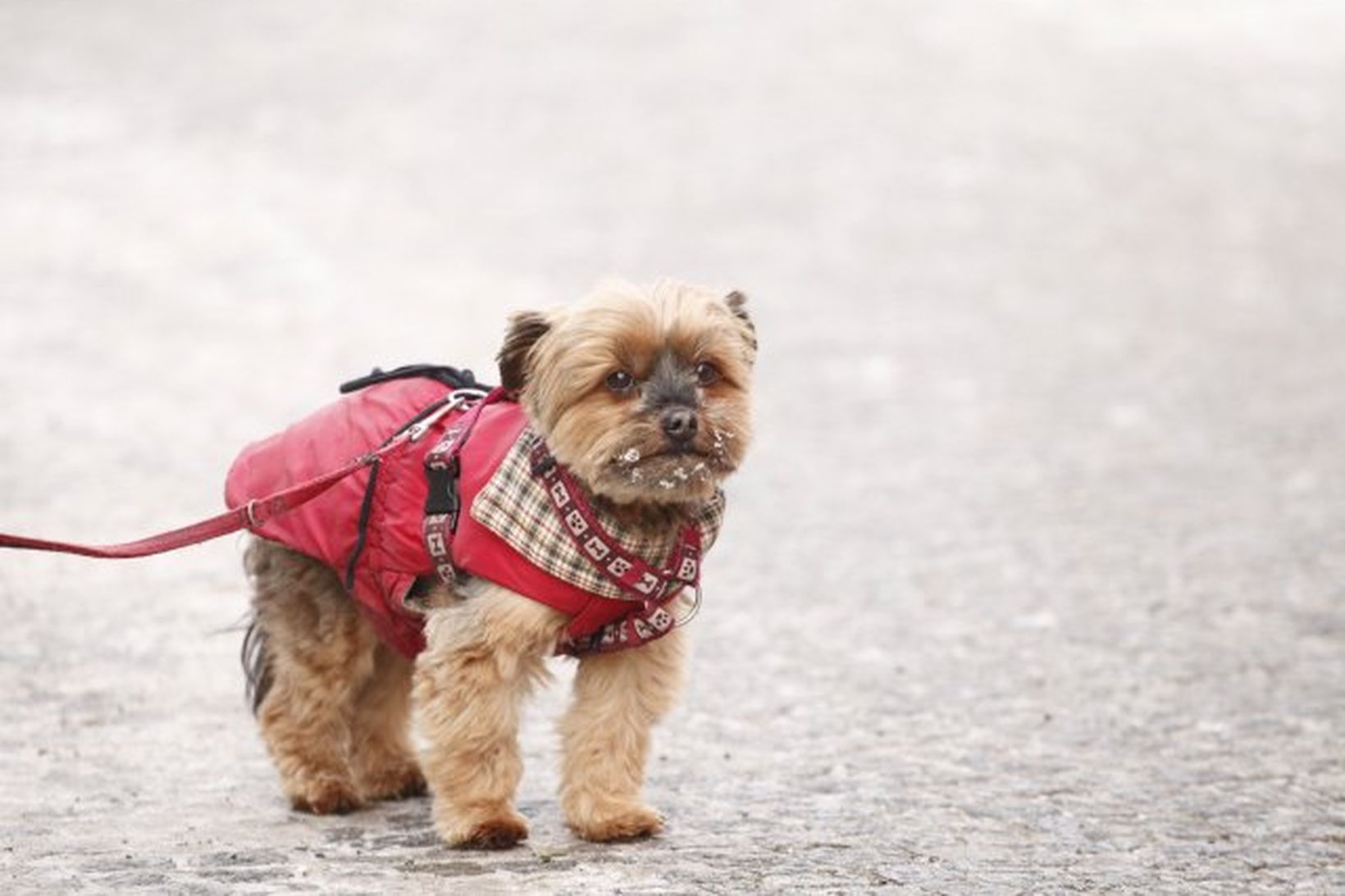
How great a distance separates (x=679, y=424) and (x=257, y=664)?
1.95 metres

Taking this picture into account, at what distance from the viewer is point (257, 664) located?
6.11 m

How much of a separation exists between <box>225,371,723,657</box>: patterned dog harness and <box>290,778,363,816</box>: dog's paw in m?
0.48

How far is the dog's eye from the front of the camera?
4988 millimetres

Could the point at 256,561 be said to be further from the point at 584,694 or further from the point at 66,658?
the point at 66,658

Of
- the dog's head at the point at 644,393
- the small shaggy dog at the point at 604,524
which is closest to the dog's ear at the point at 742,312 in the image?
the small shaggy dog at the point at 604,524

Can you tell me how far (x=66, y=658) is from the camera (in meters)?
7.71

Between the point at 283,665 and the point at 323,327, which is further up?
the point at 323,327

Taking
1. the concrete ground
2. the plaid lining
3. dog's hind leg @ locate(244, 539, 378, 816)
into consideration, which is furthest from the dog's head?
dog's hind leg @ locate(244, 539, 378, 816)

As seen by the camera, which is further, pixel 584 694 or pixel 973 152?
pixel 973 152

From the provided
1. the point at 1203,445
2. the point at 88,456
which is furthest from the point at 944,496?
the point at 88,456

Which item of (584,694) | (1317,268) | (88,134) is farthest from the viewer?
(88,134)

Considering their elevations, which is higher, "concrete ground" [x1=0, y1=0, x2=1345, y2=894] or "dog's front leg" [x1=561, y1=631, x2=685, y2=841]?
"concrete ground" [x1=0, y1=0, x2=1345, y2=894]

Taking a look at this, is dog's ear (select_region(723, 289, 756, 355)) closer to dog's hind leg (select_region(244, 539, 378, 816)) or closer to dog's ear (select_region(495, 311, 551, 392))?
dog's ear (select_region(495, 311, 551, 392))

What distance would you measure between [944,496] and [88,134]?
35.4 ft
